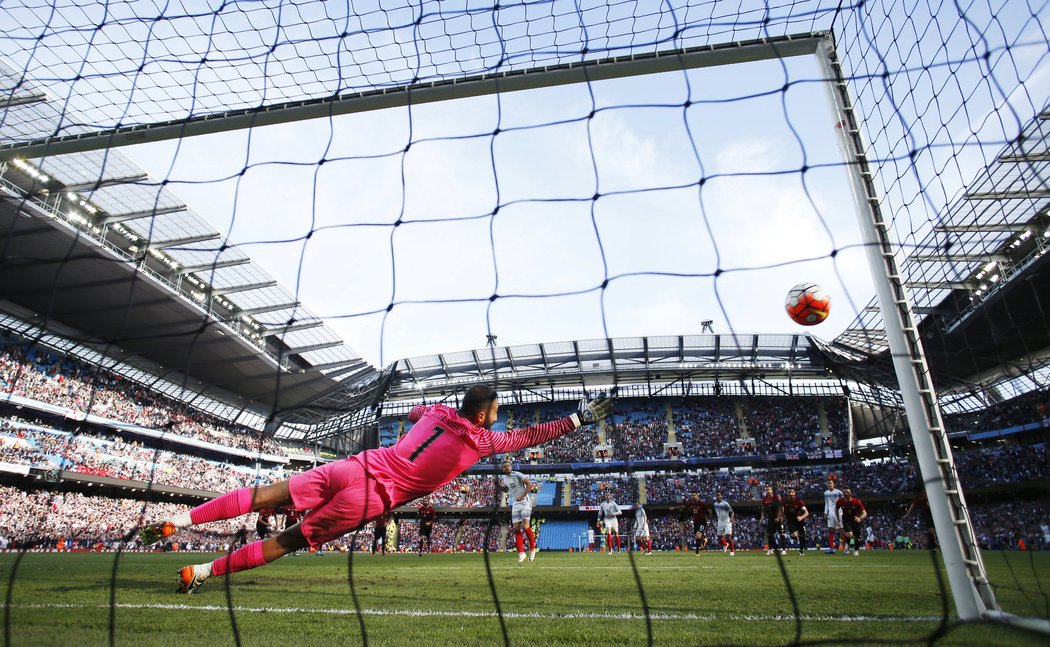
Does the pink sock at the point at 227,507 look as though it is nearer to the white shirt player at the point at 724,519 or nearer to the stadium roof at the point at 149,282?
the stadium roof at the point at 149,282

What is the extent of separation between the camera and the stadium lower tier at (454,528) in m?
18.5

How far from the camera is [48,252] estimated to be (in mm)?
17797

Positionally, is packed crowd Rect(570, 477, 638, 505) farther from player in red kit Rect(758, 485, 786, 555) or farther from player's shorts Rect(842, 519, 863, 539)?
player's shorts Rect(842, 519, 863, 539)

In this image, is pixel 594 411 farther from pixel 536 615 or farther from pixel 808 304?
pixel 808 304

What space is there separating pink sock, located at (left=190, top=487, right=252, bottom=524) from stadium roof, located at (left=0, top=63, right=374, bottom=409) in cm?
940

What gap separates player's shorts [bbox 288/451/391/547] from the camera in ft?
11.4

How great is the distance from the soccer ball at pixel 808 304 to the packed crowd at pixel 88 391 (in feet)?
58.6

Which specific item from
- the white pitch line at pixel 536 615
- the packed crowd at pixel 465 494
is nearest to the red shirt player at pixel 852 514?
the white pitch line at pixel 536 615

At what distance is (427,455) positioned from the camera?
376 centimetres

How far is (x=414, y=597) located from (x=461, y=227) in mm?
2830

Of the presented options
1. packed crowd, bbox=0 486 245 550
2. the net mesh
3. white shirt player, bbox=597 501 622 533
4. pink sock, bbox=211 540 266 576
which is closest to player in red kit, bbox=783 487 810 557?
white shirt player, bbox=597 501 622 533

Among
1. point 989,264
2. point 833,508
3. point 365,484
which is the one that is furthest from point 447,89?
point 833,508

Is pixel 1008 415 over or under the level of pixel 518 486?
over

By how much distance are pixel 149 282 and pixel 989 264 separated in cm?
2164
